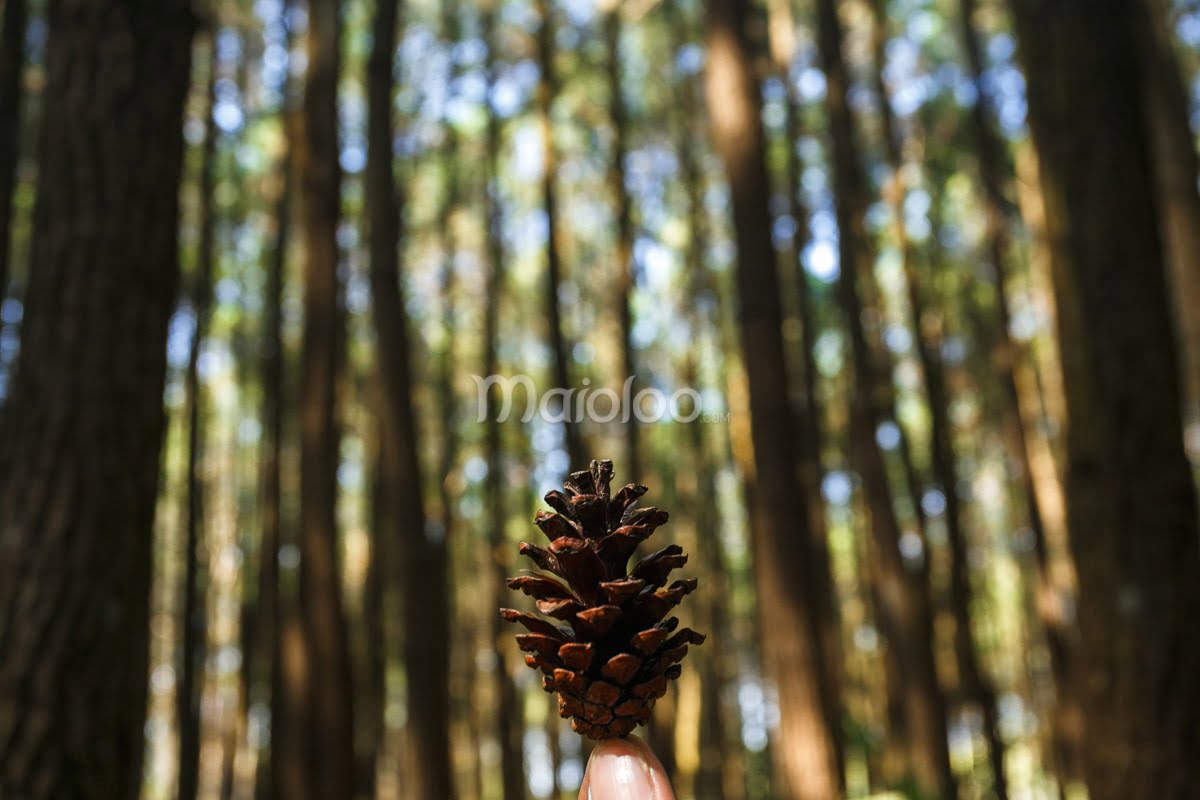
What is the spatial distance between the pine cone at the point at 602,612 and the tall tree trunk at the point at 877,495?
932 cm

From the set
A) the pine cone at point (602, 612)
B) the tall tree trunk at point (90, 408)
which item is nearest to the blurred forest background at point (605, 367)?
the tall tree trunk at point (90, 408)

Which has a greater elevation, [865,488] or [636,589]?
[865,488]

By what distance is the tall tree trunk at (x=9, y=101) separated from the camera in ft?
24.0

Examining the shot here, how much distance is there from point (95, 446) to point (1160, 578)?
13.2 feet

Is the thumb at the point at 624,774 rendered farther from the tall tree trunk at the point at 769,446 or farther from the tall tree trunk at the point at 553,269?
the tall tree trunk at the point at 553,269

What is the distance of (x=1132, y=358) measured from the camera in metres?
4.67

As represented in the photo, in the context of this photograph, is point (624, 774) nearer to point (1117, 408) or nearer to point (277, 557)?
point (1117, 408)

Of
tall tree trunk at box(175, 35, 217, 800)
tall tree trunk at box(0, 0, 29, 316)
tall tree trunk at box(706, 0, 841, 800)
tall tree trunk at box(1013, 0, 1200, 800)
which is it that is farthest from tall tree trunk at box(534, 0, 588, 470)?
tall tree trunk at box(1013, 0, 1200, 800)

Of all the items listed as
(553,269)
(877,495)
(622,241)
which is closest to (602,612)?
(877,495)

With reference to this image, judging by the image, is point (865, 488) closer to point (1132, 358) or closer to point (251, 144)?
point (1132, 358)

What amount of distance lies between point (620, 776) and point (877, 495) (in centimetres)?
1093

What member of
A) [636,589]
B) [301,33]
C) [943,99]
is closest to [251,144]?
[301,33]

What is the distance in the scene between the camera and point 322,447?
31.7 ft

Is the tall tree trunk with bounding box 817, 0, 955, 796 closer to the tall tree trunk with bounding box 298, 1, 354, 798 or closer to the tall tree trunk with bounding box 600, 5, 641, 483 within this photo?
the tall tree trunk with bounding box 600, 5, 641, 483
